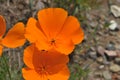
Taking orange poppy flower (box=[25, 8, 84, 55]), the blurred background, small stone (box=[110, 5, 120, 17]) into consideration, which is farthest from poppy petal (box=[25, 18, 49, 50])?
small stone (box=[110, 5, 120, 17])

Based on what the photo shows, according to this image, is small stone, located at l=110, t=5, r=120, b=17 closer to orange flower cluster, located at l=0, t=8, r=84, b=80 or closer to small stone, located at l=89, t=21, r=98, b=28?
small stone, located at l=89, t=21, r=98, b=28

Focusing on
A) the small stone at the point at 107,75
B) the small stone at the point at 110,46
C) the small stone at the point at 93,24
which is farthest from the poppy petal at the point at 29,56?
the small stone at the point at 93,24

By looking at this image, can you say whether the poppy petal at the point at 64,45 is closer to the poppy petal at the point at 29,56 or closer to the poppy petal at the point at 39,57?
the poppy petal at the point at 39,57

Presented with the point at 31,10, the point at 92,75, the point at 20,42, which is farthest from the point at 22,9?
the point at 20,42

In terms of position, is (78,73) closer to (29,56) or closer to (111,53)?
(111,53)

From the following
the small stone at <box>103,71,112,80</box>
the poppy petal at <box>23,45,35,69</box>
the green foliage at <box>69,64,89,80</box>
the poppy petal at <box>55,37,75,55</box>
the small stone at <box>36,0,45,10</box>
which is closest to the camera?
the poppy petal at <box>23,45,35,69</box>

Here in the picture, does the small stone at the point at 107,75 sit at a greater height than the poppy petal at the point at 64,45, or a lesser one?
lesser

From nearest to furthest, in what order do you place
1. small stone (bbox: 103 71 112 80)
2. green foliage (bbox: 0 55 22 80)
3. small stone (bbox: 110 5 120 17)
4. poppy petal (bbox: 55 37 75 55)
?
poppy petal (bbox: 55 37 75 55) → green foliage (bbox: 0 55 22 80) → small stone (bbox: 103 71 112 80) → small stone (bbox: 110 5 120 17)

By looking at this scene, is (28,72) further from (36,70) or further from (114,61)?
(114,61)
